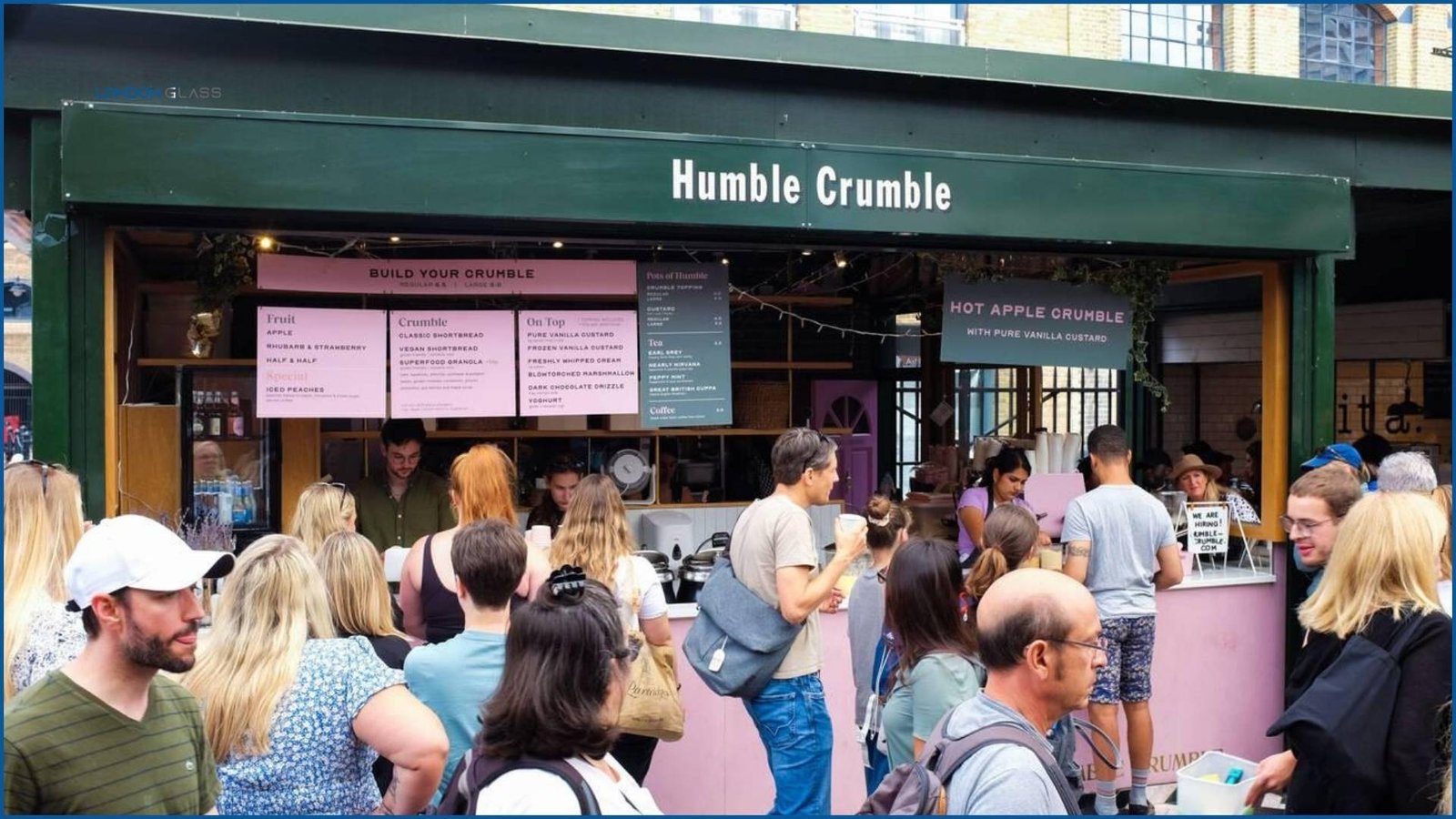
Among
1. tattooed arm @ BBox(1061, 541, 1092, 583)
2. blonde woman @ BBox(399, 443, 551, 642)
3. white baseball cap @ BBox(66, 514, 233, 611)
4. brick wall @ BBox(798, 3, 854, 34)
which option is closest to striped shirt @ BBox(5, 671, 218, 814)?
white baseball cap @ BBox(66, 514, 233, 611)

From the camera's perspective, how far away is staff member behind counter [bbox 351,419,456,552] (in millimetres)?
6301

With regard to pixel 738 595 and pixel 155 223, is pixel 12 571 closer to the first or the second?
pixel 155 223

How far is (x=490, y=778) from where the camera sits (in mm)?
2297

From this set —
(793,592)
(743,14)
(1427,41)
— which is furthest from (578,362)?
(1427,41)

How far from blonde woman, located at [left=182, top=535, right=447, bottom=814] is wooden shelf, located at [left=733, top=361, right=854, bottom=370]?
5798mm

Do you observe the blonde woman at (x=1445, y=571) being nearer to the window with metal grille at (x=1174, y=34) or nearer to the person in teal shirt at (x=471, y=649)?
the person in teal shirt at (x=471, y=649)

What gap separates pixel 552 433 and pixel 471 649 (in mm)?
4936

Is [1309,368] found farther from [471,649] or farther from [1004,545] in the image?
[471,649]

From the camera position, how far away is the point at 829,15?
1529cm

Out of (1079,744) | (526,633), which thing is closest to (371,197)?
(526,633)

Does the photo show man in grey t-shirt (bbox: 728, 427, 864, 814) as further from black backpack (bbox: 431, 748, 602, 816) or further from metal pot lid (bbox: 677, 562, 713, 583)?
black backpack (bbox: 431, 748, 602, 816)

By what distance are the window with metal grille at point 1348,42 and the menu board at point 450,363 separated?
53.3 feet

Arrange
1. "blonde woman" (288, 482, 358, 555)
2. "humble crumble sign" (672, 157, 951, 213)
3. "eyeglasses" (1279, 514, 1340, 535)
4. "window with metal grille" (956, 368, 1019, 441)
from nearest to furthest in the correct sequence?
"eyeglasses" (1279, 514, 1340, 535) → "blonde woman" (288, 482, 358, 555) → "humble crumble sign" (672, 157, 951, 213) → "window with metal grille" (956, 368, 1019, 441)

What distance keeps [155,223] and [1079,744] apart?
496 centimetres
